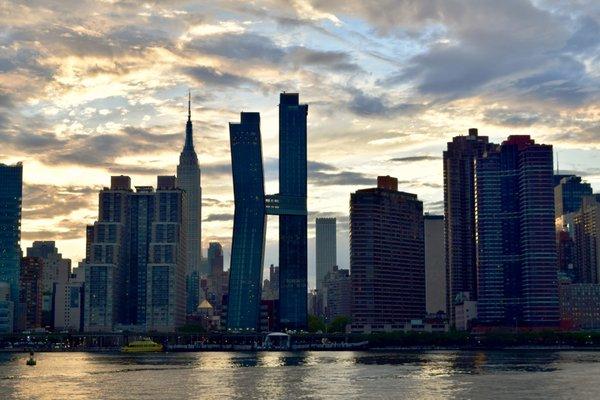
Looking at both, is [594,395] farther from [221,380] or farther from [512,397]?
[221,380]

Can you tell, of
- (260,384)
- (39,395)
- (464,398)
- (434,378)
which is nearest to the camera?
(464,398)

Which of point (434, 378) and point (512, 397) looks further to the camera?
point (434, 378)

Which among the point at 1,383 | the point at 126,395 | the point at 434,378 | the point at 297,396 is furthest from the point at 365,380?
the point at 1,383

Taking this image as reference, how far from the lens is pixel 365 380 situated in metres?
196

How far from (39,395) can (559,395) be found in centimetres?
7905

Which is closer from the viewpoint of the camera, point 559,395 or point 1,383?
point 559,395

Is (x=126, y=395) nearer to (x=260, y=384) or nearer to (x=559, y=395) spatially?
(x=260, y=384)

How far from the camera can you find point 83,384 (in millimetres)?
188375

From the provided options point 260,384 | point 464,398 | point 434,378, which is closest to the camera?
point 464,398

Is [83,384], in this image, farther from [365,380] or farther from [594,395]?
[594,395]

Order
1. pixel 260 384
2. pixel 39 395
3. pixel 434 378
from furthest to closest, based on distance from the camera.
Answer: pixel 434 378, pixel 260 384, pixel 39 395

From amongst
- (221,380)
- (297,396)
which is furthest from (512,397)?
(221,380)

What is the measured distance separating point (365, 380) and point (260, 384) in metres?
21.1

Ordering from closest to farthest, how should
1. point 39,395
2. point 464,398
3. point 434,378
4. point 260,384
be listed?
point 464,398 < point 39,395 < point 260,384 < point 434,378
